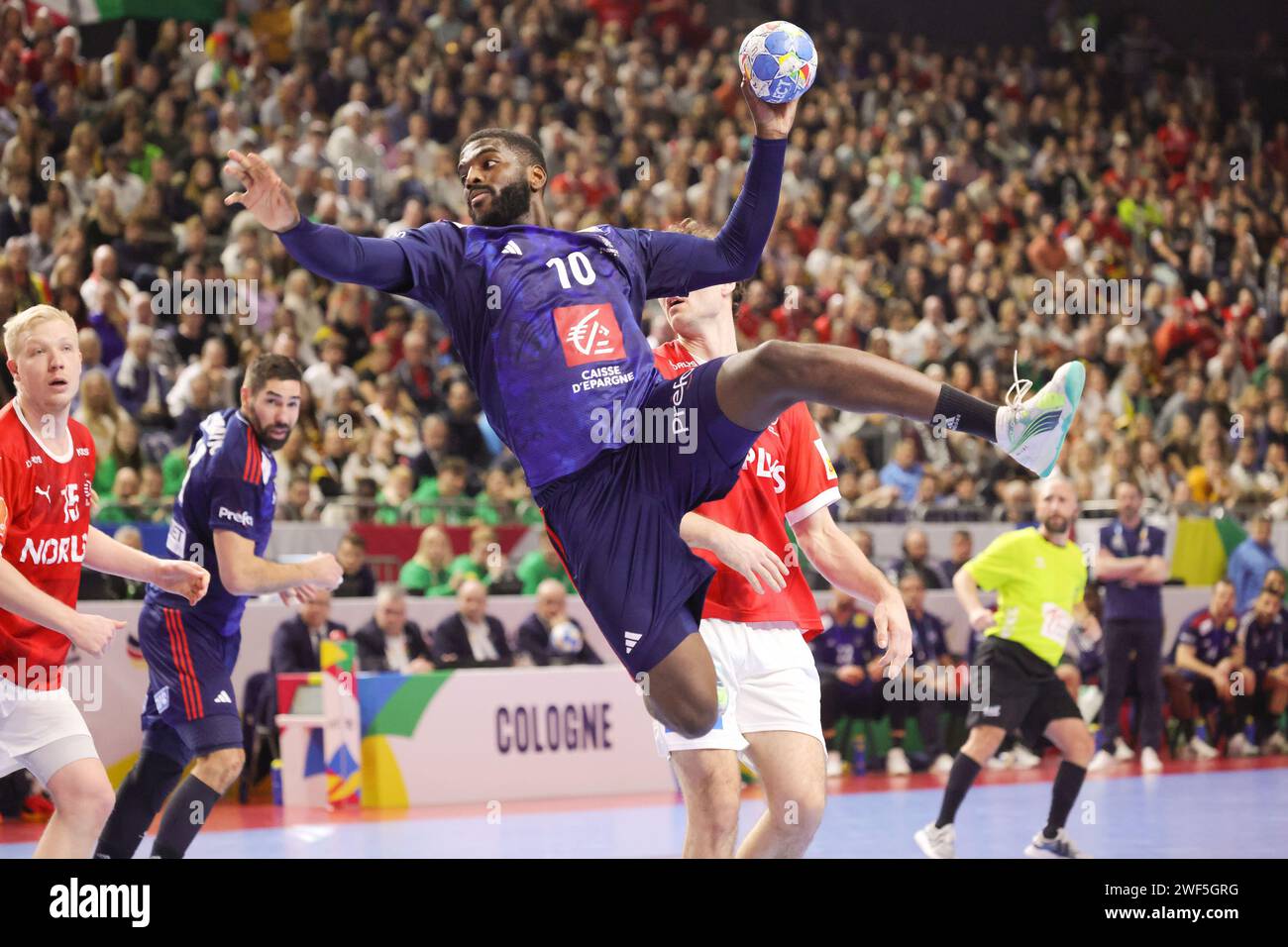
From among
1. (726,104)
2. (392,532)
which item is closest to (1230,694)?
(392,532)

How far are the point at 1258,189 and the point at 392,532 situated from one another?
594 inches

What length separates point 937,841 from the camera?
867cm

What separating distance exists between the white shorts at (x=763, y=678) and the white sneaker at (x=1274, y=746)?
993cm

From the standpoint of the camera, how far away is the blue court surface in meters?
8.98

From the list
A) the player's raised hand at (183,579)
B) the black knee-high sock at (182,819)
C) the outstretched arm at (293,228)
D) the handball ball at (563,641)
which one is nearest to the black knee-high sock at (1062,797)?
the handball ball at (563,641)

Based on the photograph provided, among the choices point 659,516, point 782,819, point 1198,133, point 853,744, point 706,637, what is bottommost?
point 853,744

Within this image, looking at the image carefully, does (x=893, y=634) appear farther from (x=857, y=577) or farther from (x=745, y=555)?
(x=745, y=555)

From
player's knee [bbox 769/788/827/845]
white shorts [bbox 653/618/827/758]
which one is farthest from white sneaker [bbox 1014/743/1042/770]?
player's knee [bbox 769/788/827/845]

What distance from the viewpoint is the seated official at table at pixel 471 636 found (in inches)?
468

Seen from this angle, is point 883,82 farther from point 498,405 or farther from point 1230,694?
point 498,405

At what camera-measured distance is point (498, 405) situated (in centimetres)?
494

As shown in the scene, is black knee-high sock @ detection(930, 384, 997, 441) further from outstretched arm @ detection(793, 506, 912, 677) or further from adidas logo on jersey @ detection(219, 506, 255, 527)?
adidas logo on jersey @ detection(219, 506, 255, 527)

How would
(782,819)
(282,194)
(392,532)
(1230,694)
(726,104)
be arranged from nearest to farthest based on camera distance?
(282,194)
(782,819)
(392,532)
(1230,694)
(726,104)
